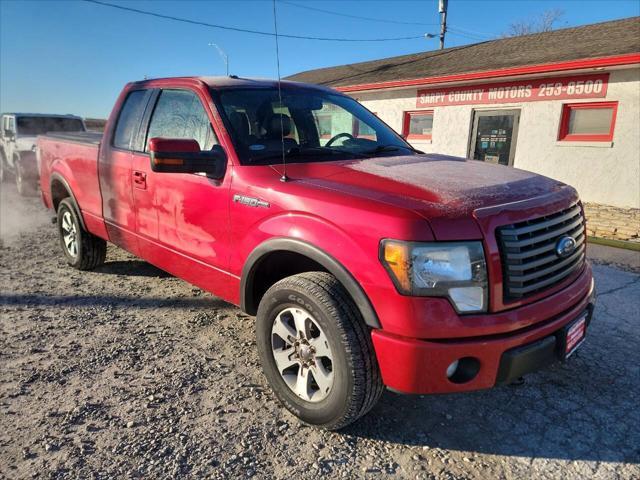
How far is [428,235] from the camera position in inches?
78.4

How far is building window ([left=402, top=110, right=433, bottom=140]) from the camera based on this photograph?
12133 mm

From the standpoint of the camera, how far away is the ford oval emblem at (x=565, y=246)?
2.38 m

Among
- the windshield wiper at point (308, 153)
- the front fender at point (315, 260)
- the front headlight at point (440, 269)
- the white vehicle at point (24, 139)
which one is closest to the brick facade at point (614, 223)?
the windshield wiper at point (308, 153)

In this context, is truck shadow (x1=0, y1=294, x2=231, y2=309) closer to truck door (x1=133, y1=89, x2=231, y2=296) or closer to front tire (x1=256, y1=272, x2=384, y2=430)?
truck door (x1=133, y1=89, x2=231, y2=296)

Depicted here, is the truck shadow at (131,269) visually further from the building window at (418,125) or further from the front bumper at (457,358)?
the building window at (418,125)

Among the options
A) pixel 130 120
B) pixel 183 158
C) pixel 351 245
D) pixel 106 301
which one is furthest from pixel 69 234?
pixel 351 245

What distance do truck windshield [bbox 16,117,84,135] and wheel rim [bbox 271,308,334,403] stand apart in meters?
11.1

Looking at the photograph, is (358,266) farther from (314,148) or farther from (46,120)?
(46,120)

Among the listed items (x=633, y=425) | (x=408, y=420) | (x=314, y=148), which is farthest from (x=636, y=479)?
(x=314, y=148)

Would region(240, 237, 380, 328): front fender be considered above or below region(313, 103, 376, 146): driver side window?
below

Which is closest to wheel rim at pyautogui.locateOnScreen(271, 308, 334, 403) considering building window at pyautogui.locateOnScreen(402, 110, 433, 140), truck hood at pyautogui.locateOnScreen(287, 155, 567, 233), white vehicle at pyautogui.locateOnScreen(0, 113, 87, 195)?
truck hood at pyautogui.locateOnScreen(287, 155, 567, 233)

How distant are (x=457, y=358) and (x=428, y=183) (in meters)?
0.93

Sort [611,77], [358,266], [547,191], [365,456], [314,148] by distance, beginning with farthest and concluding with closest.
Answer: [611,77] → [314,148] → [547,191] → [365,456] → [358,266]

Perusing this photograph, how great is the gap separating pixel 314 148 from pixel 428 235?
145 cm
